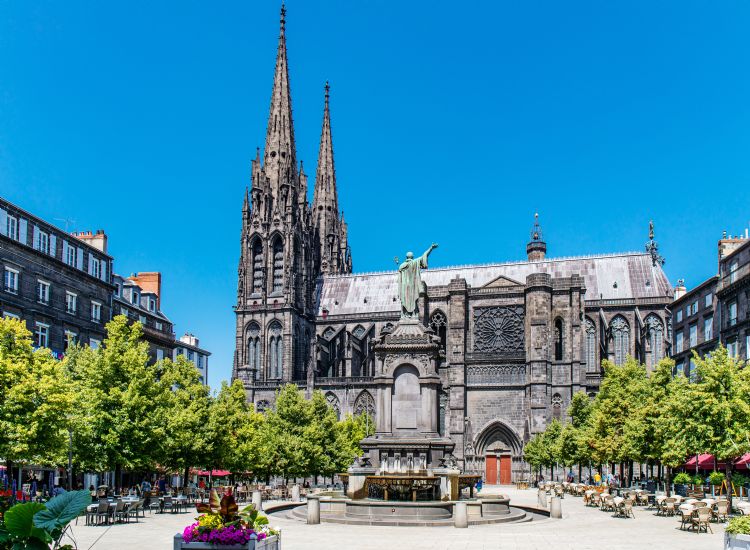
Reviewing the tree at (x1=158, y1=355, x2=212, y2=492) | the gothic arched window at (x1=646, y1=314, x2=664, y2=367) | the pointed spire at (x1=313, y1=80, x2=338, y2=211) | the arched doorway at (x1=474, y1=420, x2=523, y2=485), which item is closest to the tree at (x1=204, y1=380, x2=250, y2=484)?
the tree at (x1=158, y1=355, x2=212, y2=492)

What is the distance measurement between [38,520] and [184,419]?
97.7 ft

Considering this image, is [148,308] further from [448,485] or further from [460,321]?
[448,485]

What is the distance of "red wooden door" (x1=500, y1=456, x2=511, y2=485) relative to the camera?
7225 cm

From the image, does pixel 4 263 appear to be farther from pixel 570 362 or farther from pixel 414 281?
pixel 570 362

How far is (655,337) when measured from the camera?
78.0 metres

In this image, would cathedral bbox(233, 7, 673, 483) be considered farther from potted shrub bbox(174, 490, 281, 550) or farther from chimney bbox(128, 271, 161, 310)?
potted shrub bbox(174, 490, 281, 550)

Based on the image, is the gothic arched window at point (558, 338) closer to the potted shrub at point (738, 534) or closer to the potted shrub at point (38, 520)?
→ the potted shrub at point (738, 534)

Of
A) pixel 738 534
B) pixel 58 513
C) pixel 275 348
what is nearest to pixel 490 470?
pixel 275 348

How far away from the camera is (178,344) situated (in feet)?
229

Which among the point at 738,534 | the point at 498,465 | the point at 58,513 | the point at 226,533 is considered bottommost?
the point at 498,465

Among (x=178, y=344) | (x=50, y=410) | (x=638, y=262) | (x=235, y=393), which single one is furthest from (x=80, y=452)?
(x=638, y=262)

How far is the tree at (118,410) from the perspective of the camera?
103ft

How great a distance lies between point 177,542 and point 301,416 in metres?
39.1

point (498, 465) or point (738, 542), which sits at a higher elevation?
point (738, 542)
